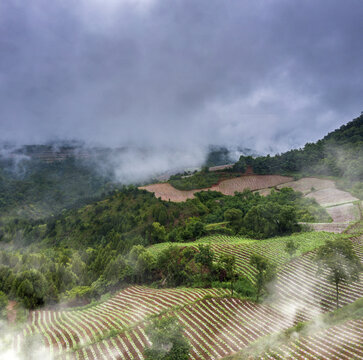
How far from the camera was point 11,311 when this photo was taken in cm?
3164

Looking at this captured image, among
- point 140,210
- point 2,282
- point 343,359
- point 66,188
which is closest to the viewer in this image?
point 343,359

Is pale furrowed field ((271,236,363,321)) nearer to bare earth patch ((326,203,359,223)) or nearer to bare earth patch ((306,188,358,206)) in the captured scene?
bare earth patch ((326,203,359,223))

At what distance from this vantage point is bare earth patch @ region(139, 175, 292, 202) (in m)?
87.1

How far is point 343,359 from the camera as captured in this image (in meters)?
14.4

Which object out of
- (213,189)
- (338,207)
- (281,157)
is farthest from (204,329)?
(281,157)

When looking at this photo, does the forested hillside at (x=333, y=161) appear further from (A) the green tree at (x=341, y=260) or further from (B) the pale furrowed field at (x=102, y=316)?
(B) the pale furrowed field at (x=102, y=316)

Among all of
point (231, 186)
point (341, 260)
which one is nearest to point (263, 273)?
point (341, 260)

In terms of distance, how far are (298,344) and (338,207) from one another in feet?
142

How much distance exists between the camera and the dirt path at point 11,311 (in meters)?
29.1

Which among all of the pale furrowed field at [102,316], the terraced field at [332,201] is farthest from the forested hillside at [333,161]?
the pale furrowed field at [102,316]

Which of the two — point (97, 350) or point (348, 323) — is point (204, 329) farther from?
point (348, 323)

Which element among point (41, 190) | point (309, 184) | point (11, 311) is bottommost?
point (11, 311)

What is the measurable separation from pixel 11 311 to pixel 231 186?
245ft

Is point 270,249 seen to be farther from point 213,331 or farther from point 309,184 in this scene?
point 309,184
